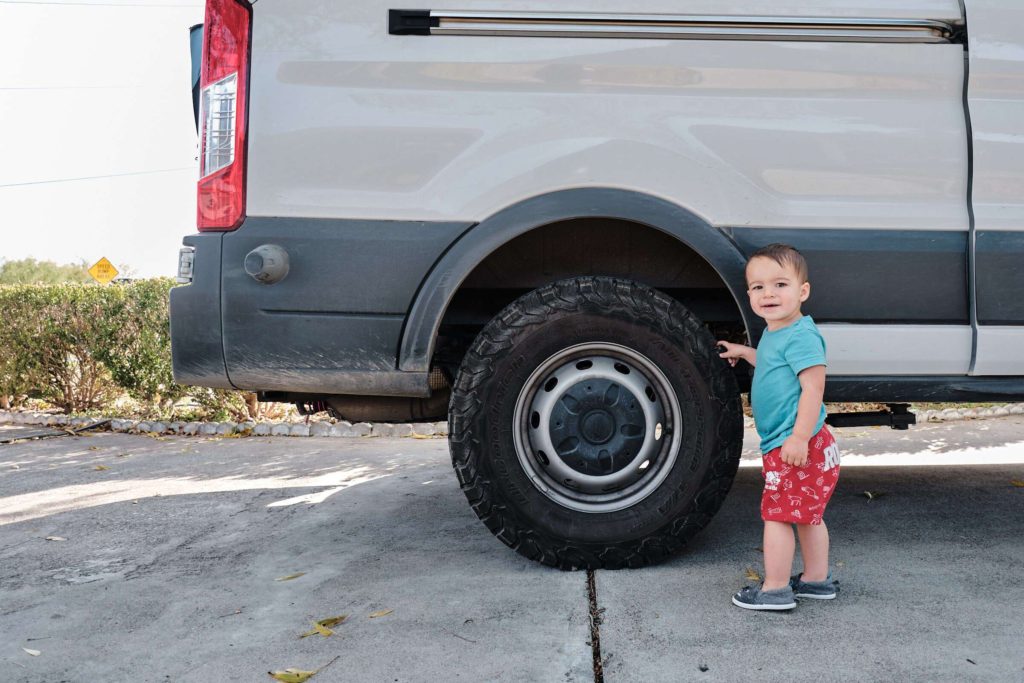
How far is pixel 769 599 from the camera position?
2.48 meters

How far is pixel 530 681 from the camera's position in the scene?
207 cm

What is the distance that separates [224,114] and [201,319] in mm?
679

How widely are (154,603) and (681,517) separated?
1.70 metres

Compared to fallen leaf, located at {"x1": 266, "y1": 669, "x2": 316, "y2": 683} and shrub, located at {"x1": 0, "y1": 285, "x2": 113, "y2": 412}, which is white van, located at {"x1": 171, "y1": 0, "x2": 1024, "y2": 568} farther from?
shrub, located at {"x1": 0, "y1": 285, "x2": 113, "y2": 412}

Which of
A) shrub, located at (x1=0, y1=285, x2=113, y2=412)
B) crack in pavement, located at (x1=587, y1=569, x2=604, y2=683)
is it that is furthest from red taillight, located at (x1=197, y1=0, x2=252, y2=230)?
shrub, located at (x1=0, y1=285, x2=113, y2=412)

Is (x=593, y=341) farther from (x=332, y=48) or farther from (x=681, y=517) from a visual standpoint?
(x=332, y=48)

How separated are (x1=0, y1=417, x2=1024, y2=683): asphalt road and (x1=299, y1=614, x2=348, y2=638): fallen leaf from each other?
3cm

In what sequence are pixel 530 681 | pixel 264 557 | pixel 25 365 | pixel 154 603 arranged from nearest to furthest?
pixel 530 681 → pixel 154 603 → pixel 264 557 → pixel 25 365

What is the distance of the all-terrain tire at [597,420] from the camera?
2.77m

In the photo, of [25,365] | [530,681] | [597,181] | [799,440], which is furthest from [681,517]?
[25,365]

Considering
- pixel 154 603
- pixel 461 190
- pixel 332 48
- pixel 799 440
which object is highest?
pixel 332 48

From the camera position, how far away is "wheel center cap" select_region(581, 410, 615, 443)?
283 cm

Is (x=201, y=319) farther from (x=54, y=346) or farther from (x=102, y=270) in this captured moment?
(x=102, y=270)

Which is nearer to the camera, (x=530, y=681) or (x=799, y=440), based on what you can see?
(x=530, y=681)
